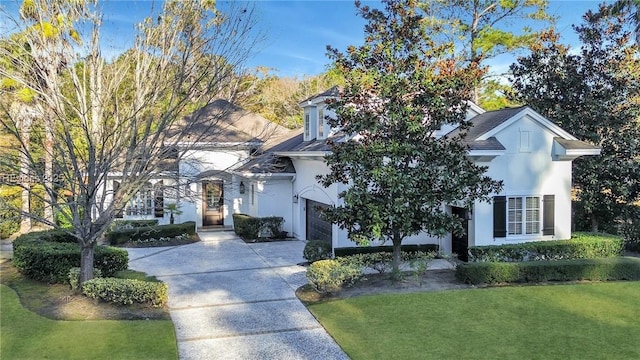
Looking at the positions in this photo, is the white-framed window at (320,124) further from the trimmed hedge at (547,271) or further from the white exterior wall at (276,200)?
the trimmed hedge at (547,271)

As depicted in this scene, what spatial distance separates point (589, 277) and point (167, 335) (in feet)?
37.8

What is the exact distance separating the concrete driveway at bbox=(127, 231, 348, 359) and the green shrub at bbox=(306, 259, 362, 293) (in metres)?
0.70

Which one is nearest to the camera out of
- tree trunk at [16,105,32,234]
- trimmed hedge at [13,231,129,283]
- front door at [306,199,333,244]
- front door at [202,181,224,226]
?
tree trunk at [16,105,32,234]

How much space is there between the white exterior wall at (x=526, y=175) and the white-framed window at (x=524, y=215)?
7.4 inches

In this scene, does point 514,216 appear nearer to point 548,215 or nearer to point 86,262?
point 548,215

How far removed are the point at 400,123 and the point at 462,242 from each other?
248 inches

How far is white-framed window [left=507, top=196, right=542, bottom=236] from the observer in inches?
633

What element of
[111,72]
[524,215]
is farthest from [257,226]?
[524,215]

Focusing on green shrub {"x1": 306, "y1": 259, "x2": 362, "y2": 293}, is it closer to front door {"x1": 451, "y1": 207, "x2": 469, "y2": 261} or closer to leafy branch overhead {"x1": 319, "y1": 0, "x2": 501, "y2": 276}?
leafy branch overhead {"x1": 319, "y1": 0, "x2": 501, "y2": 276}

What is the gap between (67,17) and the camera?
401 inches

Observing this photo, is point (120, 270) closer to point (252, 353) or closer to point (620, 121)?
point (252, 353)

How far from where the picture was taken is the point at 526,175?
16172 millimetres

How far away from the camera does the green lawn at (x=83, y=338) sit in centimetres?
812

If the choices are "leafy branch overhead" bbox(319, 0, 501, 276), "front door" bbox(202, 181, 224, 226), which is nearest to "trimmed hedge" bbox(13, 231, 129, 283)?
"leafy branch overhead" bbox(319, 0, 501, 276)
